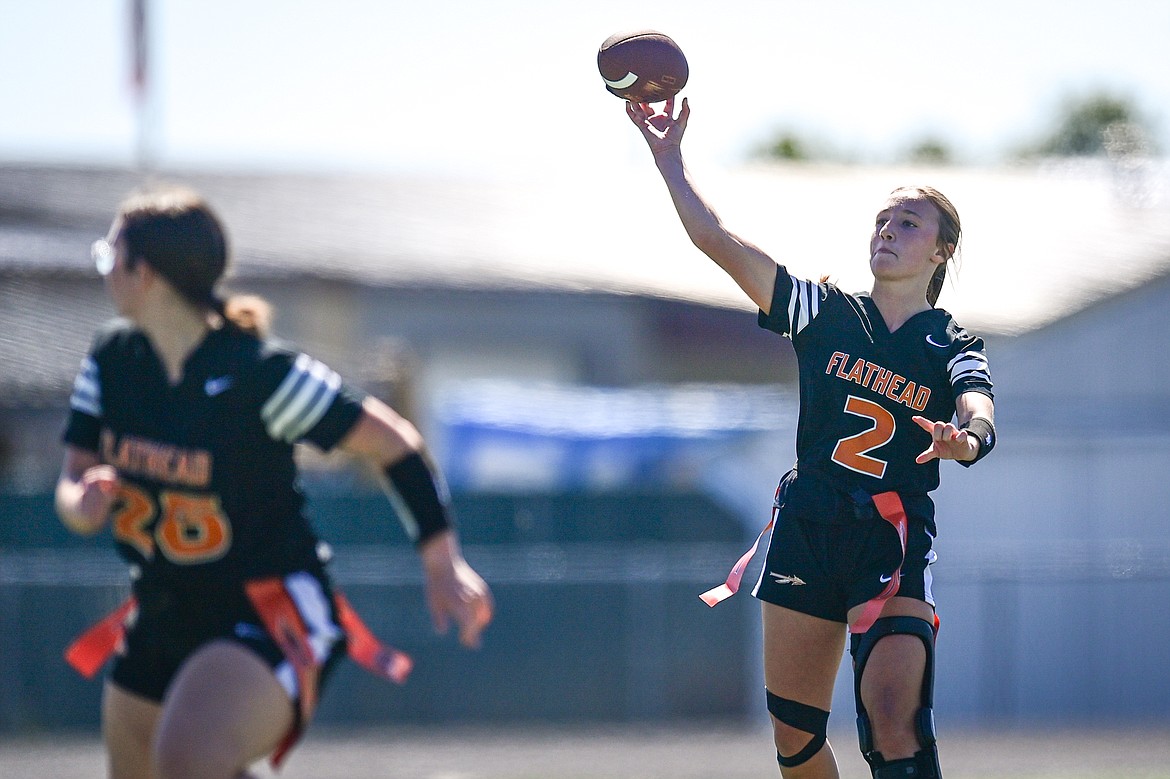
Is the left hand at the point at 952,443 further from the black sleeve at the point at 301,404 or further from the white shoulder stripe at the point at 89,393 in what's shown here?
the white shoulder stripe at the point at 89,393

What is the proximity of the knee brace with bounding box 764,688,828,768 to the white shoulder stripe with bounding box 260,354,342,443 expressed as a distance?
1.47 m

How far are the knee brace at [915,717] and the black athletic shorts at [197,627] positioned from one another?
1461mm

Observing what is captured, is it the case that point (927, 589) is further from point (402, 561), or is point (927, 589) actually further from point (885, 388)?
point (402, 561)

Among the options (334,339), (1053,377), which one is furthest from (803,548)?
(334,339)

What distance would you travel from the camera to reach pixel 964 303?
22.2 m

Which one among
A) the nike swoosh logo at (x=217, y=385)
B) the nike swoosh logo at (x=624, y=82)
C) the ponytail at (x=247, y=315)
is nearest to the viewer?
the nike swoosh logo at (x=624, y=82)

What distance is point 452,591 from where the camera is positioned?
4484mm

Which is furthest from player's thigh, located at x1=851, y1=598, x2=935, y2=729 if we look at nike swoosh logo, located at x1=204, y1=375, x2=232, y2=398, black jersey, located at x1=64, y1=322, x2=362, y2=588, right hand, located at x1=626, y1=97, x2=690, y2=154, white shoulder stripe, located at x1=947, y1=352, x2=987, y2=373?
nike swoosh logo, located at x1=204, y1=375, x2=232, y2=398

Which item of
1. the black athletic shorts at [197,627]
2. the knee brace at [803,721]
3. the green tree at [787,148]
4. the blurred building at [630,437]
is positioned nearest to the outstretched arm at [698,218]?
the knee brace at [803,721]

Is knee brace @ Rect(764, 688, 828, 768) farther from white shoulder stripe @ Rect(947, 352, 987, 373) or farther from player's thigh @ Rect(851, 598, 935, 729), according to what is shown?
white shoulder stripe @ Rect(947, 352, 987, 373)

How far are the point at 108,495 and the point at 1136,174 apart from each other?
27.1 m

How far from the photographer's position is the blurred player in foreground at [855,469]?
3.96 metres

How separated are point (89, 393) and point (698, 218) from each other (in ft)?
6.39

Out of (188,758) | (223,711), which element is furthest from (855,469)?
(188,758)
